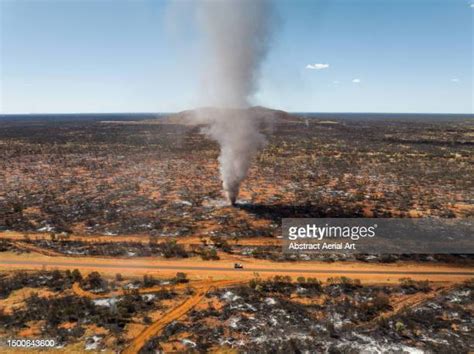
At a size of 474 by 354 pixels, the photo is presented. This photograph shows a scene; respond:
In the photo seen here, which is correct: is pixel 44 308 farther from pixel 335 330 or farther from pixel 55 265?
pixel 335 330

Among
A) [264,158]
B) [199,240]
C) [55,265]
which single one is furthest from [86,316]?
[264,158]

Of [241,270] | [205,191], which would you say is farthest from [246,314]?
[205,191]
